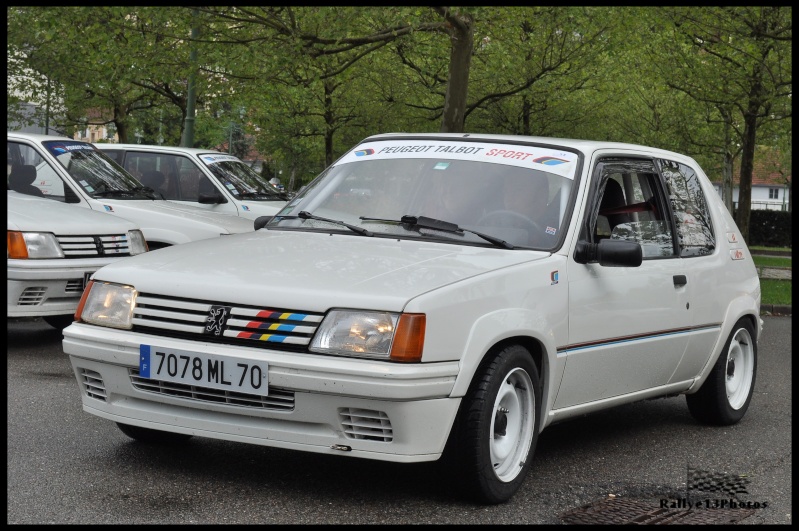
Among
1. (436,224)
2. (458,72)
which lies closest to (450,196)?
(436,224)

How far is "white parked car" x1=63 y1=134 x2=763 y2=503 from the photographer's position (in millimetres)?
4789

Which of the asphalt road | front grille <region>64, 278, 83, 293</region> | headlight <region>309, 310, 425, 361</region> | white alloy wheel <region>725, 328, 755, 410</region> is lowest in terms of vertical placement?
the asphalt road

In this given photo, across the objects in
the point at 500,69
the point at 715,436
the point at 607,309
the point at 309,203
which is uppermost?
the point at 500,69

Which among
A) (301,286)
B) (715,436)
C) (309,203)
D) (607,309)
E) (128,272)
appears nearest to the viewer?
(301,286)

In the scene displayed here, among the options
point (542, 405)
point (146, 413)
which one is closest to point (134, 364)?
point (146, 413)

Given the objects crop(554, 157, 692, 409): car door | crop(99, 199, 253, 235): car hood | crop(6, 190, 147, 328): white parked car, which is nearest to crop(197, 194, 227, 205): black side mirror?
crop(99, 199, 253, 235): car hood

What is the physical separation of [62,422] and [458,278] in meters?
2.75

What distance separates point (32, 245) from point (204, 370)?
16.5ft

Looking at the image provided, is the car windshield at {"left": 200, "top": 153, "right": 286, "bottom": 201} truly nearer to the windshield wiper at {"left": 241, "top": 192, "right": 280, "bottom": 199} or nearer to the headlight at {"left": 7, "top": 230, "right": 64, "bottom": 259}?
the windshield wiper at {"left": 241, "top": 192, "right": 280, "bottom": 199}

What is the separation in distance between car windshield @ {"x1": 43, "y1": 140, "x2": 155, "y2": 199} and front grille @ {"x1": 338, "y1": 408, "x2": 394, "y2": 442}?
296 inches

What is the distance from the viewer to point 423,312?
475 cm

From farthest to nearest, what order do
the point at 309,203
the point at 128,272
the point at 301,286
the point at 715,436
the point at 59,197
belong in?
the point at 59,197, the point at 715,436, the point at 309,203, the point at 128,272, the point at 301,286

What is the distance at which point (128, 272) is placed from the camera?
5340 mm

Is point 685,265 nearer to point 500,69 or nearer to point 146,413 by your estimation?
point 146,413
